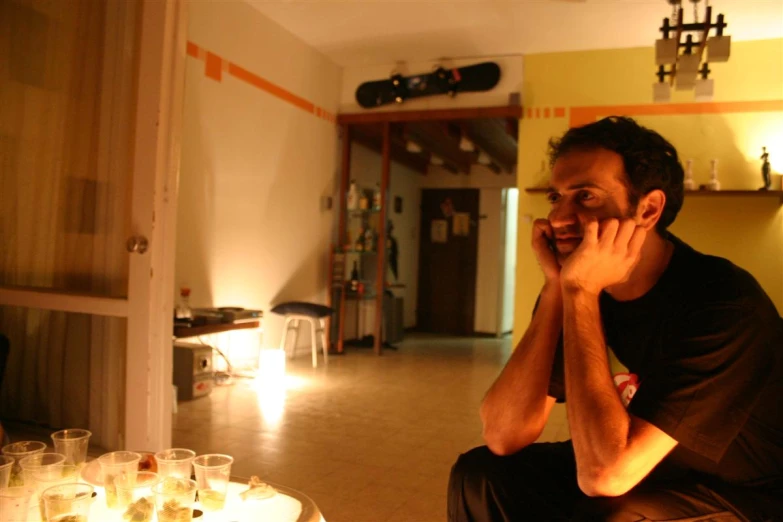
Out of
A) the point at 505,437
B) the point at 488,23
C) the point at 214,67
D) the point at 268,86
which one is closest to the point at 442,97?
the point at 488,23

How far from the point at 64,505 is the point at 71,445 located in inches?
15.1

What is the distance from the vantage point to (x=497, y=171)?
7.95 m

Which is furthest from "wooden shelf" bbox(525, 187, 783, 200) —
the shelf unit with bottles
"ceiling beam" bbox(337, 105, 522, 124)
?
the shelf unit with bottles

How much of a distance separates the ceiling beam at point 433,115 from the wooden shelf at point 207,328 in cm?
253

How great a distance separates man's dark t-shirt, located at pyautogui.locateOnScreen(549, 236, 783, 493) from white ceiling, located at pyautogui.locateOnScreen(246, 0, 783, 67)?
12.8ft

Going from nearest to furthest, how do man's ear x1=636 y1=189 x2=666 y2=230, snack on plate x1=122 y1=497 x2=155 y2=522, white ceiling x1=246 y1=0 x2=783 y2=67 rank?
snack on plate x1=122 y1=497 x2=155 y2=522 → man's ear x1=636 y1=189 x2=666 y2=230 → white ceiling x1=246 y1=0 x2=783 y2=67

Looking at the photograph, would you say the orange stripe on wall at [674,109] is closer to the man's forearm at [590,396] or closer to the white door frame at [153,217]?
the white door frame at [153,217]

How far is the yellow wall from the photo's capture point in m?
4.81

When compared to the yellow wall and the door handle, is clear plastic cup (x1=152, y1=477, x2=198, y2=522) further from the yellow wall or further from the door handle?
the yellow wall

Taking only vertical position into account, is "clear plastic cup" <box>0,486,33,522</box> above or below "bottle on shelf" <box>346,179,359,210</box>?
below

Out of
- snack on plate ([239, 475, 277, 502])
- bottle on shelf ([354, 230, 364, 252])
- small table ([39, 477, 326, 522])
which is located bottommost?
small table ([39, 477, 326, 522])

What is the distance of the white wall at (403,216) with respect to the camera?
6.62m

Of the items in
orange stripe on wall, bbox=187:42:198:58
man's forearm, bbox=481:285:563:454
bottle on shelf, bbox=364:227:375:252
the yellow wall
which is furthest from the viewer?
bottle on shelf, bbox=364:227:375:252

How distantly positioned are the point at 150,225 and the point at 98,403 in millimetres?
757
